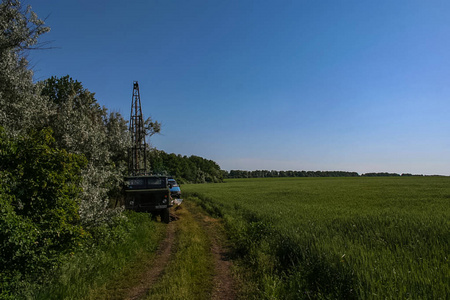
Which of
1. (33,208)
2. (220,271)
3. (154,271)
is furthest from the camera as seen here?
(220,271)

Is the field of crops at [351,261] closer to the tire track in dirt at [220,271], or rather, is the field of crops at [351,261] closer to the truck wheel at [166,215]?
the tire track in dirt at [220,271]

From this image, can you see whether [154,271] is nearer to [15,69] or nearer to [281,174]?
[15,69]

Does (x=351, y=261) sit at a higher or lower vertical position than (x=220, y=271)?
higher

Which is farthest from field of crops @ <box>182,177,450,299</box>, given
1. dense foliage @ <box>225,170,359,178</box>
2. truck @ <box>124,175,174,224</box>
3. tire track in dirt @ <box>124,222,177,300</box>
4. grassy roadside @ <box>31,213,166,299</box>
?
dense foliage @ <box>225,170,359,178</box>

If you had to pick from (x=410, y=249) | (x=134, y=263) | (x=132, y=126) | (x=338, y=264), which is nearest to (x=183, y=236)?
(x=134, y=263)

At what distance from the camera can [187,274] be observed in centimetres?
571

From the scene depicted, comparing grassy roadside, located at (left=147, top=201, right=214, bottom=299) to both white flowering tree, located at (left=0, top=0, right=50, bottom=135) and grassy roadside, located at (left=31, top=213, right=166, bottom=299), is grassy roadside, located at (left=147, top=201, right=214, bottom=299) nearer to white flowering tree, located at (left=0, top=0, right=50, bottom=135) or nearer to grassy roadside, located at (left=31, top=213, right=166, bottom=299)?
grassy roadside, located at (left=31, top=213, right=166, bottom=299)

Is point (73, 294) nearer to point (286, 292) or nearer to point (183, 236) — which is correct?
point (286, 292)

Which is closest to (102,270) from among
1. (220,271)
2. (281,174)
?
(220,271)

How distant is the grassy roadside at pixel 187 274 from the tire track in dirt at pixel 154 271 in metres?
0.18

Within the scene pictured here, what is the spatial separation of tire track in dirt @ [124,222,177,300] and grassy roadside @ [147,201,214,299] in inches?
7.3

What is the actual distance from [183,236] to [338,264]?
617cm

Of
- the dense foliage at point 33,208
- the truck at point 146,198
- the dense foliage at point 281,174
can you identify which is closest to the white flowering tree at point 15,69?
the dense foliage at point 33,208

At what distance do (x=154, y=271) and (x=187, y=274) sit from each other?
1090mm
